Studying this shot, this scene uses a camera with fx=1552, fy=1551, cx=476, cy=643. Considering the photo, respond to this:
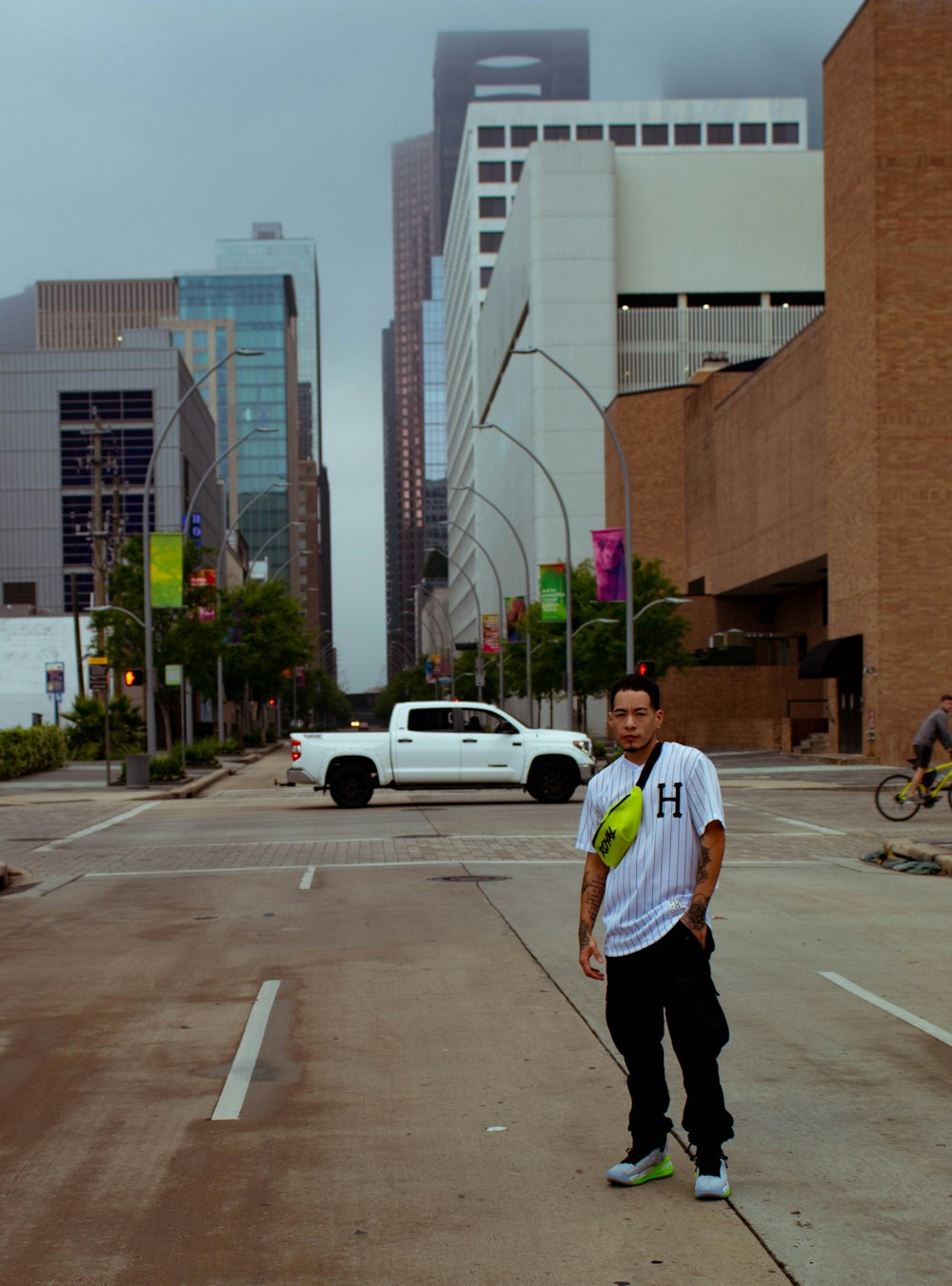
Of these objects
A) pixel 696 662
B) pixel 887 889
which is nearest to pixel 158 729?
pixel 696 662

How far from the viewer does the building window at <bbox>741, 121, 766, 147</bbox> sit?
447ft

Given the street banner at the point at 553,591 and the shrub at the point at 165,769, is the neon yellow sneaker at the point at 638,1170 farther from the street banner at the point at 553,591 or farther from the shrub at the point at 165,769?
the street banner at the point at 553,591

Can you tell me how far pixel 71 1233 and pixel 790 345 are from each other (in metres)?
→ 54.0

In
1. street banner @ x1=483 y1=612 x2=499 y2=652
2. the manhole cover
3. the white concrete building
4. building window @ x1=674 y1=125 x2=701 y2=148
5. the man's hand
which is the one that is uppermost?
building window @ x1=674 y1=125 x2=701 y2=148

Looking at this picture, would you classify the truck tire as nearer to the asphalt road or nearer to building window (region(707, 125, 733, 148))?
the asphalt road

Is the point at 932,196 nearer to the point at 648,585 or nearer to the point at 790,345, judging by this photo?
the point at 790,345

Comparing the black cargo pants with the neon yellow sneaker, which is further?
the neon yellow sneaker

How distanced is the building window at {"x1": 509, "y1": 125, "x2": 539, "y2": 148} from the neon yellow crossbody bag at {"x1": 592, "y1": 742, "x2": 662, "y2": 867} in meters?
137

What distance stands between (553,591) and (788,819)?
70.4 ft

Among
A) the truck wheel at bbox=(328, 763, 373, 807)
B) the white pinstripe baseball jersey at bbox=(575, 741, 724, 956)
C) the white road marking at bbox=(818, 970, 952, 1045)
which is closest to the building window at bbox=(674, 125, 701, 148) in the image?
the truck wheel at bbox=(328, 763, 373, 807)

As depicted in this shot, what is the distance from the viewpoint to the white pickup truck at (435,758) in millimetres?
28234

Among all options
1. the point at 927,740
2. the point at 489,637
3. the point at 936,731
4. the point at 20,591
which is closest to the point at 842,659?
the point at 489,637

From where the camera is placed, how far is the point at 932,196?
1725 inches

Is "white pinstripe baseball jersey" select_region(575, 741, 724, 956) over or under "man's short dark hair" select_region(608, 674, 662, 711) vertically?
under
